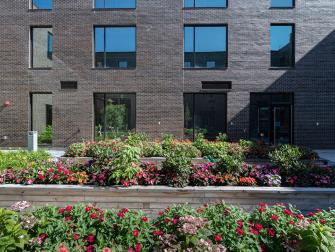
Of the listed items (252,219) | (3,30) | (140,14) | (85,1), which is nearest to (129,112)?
(140,14)

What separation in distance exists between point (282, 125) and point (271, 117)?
0.76 meters

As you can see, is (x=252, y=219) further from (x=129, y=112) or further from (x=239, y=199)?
(x=129, y=112)

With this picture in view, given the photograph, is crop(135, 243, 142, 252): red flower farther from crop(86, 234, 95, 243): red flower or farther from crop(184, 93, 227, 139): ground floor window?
crop(184, 93, 227, 139): ground floor window

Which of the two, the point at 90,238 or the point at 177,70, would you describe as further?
the point at 177,70

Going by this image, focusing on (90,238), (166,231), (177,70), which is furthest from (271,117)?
(90,238)

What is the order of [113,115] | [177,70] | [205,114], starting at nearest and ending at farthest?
1. [177,70]
2. [205,114]
3. [113,115]

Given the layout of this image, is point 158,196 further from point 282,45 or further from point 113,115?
point 282,45

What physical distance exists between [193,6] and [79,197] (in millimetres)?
13243

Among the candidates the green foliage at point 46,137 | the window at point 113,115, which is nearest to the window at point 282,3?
the window at point 113,115

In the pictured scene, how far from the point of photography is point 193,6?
1555cm

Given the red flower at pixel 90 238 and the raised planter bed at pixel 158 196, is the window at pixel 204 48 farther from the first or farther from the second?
the red flower at pixel 90 238

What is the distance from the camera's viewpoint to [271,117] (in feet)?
51.3

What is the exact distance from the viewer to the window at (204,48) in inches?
611

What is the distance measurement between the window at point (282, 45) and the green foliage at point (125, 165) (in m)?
12.2
